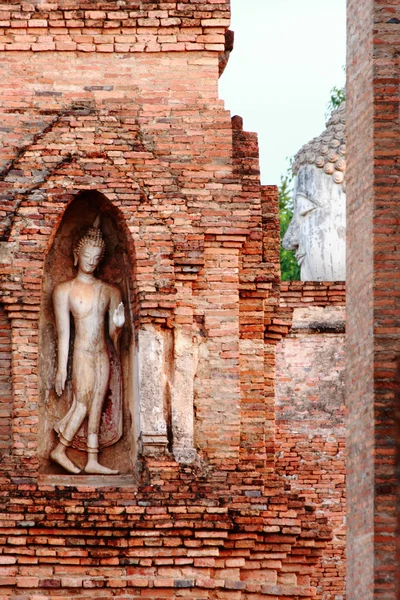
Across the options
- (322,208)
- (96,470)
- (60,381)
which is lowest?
(96,470)

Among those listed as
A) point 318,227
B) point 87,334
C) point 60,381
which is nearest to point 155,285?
point 87,334

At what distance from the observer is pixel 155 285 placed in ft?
72.6

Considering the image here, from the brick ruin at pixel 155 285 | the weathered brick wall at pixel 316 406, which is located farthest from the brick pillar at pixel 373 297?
the weathered brick wall at pixel 316 406

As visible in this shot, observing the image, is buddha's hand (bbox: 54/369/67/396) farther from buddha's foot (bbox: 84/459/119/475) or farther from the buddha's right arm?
buddha's foot (bbox: 84/459/119/475)

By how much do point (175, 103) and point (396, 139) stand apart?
19.7 ft

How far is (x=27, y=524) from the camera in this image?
68.8ft

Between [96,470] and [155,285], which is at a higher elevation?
[155,285]

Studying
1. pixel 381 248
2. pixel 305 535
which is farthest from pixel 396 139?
pixel 305 535

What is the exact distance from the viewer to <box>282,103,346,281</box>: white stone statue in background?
28391mm

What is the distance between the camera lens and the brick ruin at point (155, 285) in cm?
2130

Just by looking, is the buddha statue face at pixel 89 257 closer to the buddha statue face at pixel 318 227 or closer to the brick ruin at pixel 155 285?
the brick ruin at pixel 155 285

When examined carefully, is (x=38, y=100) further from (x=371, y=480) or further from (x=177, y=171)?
(x=371, y=480)

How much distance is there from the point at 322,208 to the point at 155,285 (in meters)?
6.89

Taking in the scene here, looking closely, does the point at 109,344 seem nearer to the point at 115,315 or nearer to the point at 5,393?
the point at 115,315
